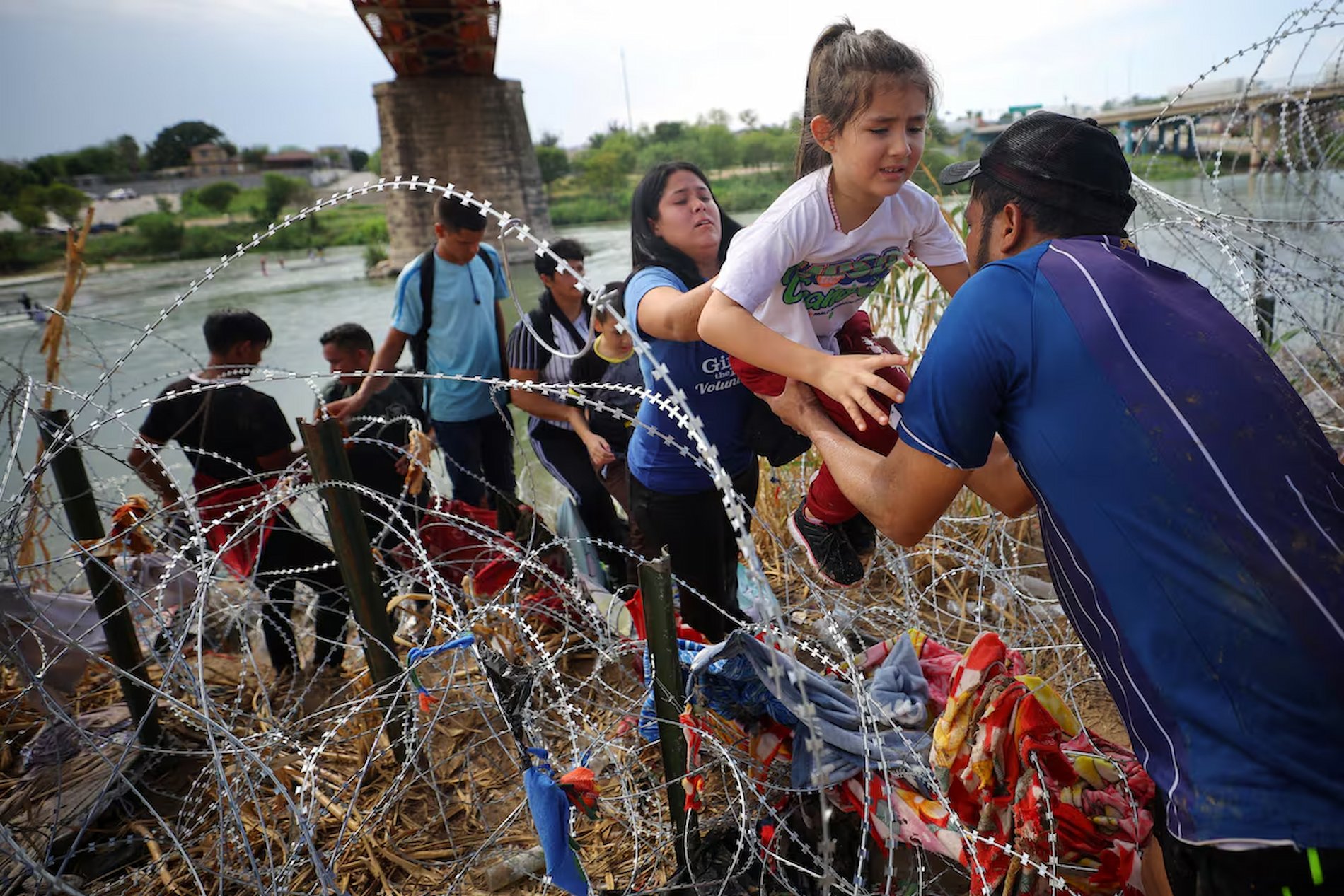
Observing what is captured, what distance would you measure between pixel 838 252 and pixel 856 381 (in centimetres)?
47

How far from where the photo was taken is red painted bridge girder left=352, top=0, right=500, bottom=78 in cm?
1392

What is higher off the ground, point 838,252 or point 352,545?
point 838,252

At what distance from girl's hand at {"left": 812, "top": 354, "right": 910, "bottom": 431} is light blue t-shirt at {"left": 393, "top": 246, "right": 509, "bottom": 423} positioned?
103 inches

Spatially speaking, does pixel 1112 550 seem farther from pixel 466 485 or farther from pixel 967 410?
pixel 466 485

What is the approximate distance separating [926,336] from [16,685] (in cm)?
459

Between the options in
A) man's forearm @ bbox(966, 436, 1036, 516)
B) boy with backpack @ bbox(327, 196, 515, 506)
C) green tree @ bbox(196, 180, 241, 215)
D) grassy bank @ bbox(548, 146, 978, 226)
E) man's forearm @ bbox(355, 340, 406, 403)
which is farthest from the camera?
green tree @ bbox(196, 180, 241, 215)

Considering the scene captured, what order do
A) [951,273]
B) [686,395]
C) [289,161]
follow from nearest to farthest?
[951,273]
[686,395]
[289,161]

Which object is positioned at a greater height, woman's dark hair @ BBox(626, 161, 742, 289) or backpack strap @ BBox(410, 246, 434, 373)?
woman's dark hair @ BBox(626, 161, 742, 289)

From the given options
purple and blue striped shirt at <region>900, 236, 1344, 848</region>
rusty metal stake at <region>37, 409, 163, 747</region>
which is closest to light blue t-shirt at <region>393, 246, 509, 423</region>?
rusty metal stake at <region>37, 409, 163, 747</region>

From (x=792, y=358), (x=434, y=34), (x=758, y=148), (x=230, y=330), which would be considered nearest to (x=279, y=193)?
(x=758, y=148)

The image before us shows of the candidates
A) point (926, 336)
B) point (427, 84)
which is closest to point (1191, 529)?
point (926, 336)

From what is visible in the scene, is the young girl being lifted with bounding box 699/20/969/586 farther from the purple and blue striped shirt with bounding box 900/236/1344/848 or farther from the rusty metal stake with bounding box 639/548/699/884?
the rusty metal stake with bounding box 639/548/699/884

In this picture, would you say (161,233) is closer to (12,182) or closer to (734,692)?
(12,182)

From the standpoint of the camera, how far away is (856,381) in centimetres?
147
